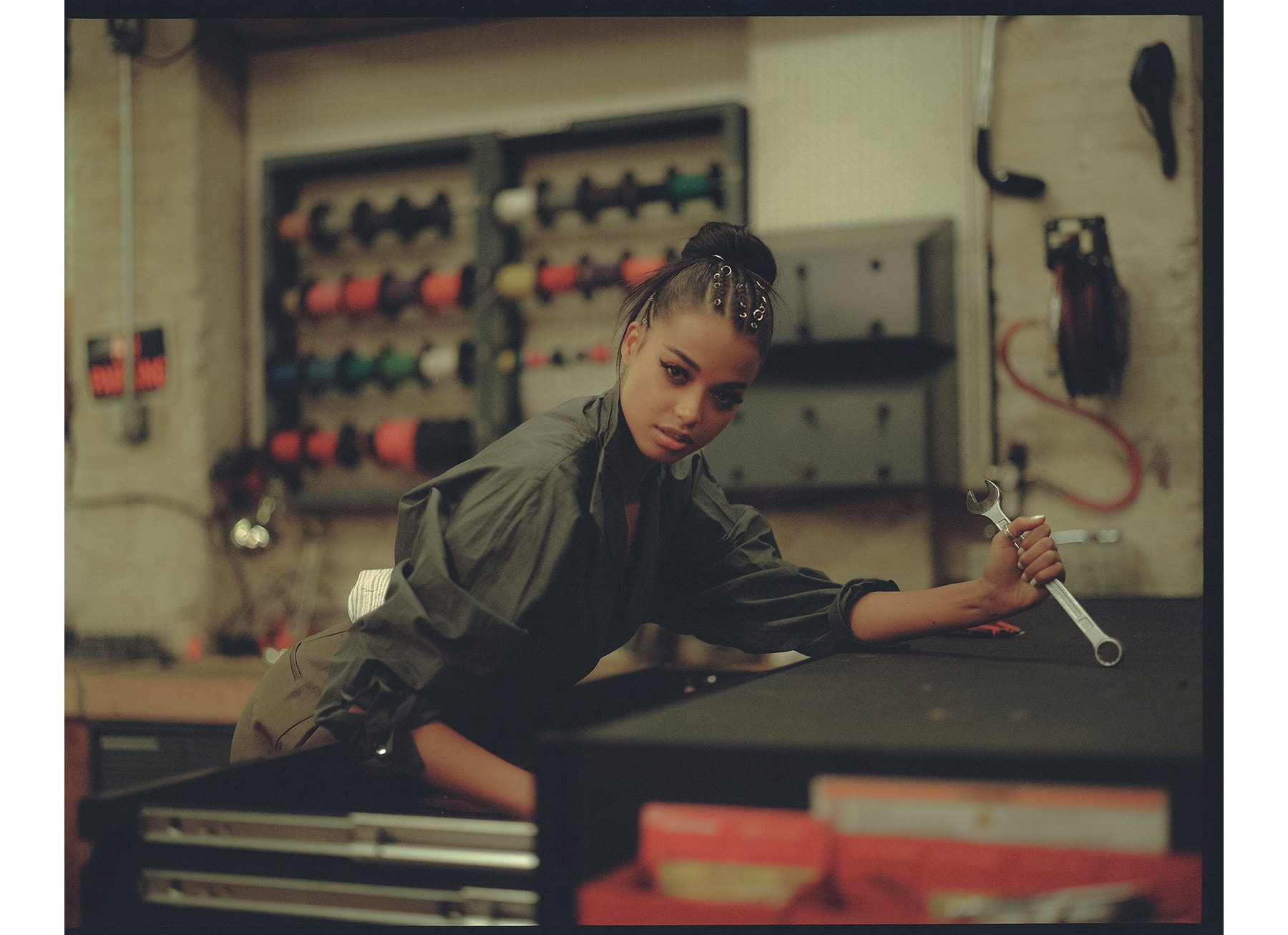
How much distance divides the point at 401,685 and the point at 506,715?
159mm

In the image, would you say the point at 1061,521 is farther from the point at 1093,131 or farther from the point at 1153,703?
the point at 1153,703

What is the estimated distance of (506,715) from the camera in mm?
902

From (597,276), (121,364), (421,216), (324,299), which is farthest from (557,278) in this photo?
(121,364)

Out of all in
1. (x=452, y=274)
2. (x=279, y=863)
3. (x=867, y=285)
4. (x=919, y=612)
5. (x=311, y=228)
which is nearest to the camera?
(x=279, y=863)

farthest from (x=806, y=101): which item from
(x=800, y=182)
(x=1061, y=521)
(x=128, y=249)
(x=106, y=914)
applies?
(x=106, y=914)

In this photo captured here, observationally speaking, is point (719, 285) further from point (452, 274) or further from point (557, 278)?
point (452, 274)

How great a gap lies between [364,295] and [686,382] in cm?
186

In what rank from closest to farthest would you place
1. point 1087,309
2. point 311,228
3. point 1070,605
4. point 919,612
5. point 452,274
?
point 1070,605 < point 919,612 < point 1087,309 < point 452,274 < point 311,228

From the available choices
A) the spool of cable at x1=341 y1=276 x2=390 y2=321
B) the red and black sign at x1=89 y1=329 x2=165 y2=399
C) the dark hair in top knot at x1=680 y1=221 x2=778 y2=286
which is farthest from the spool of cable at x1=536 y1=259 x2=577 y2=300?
the dark hair in top knot at x1=680 y1=221 x2=778 y2=286

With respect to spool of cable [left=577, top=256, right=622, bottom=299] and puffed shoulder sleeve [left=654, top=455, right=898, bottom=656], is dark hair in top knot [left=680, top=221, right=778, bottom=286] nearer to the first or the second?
puffed shoulder sleeve [left=654, top=455, right=898, bottom=656]

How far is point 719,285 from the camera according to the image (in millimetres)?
863

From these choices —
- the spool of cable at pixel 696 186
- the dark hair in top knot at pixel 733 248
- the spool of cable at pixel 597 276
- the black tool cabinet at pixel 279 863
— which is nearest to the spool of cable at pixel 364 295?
the spool of cable at pixel 597 276

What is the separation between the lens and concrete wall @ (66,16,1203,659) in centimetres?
178

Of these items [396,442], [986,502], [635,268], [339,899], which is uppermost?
[635,268]
